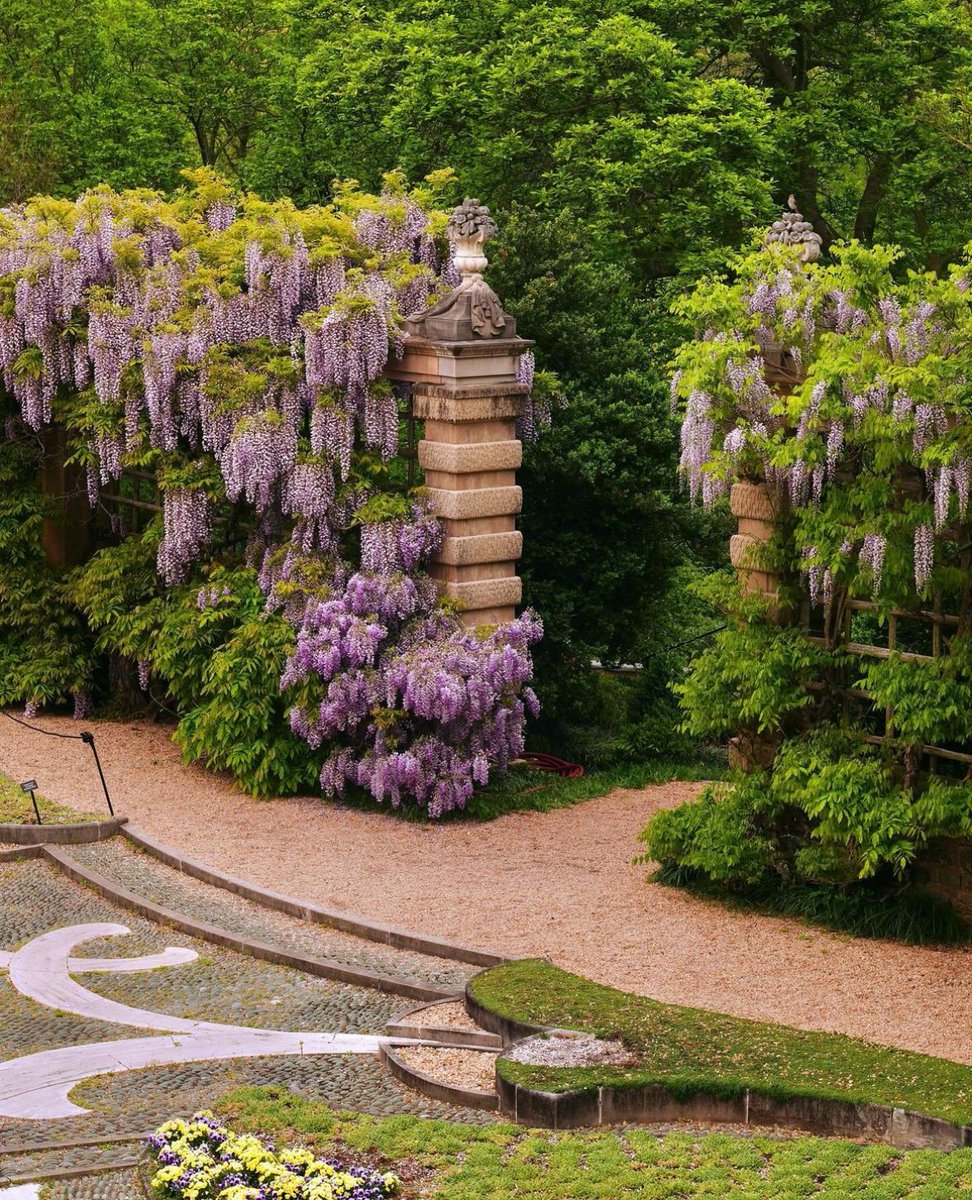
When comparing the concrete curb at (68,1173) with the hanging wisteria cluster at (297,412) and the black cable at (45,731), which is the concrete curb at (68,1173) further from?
the black cable at (45,731)

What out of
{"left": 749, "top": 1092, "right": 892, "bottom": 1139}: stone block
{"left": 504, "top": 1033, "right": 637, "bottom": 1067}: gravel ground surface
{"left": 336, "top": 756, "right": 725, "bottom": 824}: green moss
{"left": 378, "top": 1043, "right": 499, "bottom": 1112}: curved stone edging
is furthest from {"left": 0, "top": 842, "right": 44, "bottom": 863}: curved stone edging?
{"left": 749, "top": 1092, "right": 892, "bottom": 1139}: stone block

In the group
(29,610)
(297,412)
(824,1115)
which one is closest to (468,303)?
(297,412)

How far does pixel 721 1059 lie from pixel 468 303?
353 inches

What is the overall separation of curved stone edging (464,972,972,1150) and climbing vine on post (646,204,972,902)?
3.79m

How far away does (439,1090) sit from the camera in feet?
40.0

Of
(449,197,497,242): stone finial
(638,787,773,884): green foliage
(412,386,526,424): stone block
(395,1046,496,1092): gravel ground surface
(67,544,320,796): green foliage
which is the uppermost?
(449,197,497,242): stone finial

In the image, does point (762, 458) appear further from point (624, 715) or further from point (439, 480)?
point (624, 715)

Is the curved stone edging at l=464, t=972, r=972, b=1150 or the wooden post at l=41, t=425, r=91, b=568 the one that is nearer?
the curved stone edging at l=464, t=972, r=972, b=1150

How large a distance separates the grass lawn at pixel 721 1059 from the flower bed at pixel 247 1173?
151cm

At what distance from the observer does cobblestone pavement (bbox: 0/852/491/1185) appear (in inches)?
458

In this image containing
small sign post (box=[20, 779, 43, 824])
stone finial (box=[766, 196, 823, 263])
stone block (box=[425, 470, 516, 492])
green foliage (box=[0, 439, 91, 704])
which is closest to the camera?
stone finial (box=[766, 196, 823, 263])

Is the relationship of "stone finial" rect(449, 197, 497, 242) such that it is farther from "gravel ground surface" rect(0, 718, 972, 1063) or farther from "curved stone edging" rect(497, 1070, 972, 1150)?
"curved stone edging" rect(497, 1070, 972, 1150)

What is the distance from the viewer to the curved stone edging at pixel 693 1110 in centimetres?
1150

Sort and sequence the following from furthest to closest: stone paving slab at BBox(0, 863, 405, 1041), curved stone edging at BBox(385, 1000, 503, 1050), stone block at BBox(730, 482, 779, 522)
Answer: stone block at BBox(730, 482, 779, 522), stone paving slab at BBox(0, 863, 405, 1041), curved stone edging at BBox(385, 1000, 503, 1050)
